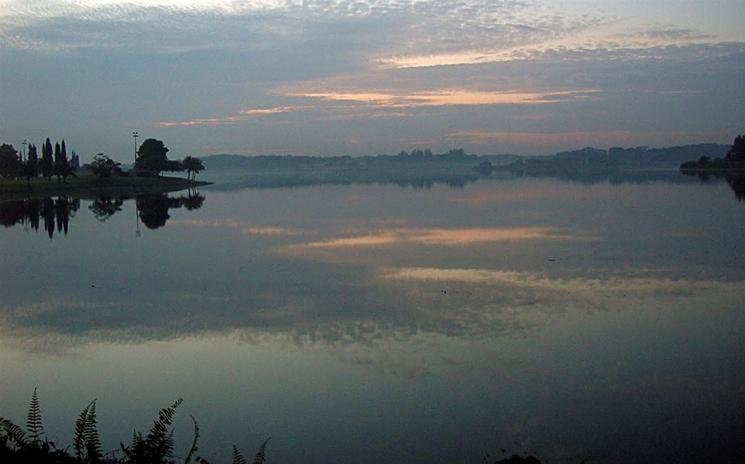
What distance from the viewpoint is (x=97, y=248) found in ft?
85.0

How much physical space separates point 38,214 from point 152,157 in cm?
5194

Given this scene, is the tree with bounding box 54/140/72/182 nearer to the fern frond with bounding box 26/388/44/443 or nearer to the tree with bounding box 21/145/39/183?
the tree with bounding box 21/145/39/183

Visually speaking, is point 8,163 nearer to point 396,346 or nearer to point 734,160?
point 396,346

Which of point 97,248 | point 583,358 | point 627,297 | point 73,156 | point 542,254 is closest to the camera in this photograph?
point 583,358

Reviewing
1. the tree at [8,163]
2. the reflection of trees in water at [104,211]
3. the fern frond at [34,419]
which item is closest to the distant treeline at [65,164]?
the tree at [8,163]

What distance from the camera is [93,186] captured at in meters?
77.6

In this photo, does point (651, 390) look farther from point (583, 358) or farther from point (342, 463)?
point (342, 463)

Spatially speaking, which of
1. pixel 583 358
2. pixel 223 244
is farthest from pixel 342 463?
pixel 223 244

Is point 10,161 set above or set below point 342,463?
above

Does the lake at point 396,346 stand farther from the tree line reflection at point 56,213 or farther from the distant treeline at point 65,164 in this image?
the distant treeline at point 65,164

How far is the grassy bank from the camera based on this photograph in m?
66.8

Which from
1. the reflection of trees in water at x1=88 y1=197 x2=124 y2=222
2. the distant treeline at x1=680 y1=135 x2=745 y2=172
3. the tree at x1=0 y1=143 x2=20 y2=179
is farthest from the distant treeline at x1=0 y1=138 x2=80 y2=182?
the distant treeline at x1=680 y1=135 x2=745 y2=172

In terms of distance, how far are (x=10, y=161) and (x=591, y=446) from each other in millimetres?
73097

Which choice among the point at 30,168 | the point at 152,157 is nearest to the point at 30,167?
the point at 30,168
